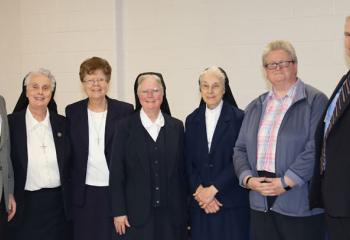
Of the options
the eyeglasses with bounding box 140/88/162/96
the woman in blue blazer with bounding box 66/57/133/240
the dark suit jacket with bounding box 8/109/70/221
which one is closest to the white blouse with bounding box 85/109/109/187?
the woman in blue blazer with bounding box 66/57/133/240

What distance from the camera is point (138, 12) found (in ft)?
14.9

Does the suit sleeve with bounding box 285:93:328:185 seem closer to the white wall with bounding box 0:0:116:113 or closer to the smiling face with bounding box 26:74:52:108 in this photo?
the smiling face with bounding box 26:74:52:108

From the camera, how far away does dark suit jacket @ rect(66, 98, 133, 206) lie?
321 cm

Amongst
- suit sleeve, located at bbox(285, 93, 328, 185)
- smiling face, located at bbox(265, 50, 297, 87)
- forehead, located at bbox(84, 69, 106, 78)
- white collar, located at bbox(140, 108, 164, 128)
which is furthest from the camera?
forehead, located at bbox(84, 69, 106, 78)

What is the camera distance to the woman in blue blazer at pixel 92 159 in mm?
3217

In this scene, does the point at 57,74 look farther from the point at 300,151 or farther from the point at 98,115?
the point at 300,151

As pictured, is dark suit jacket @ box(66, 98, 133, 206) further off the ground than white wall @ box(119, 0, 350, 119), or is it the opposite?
white wall @ box(119, 0, 350, 119)

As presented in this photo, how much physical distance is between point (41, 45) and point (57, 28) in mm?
257

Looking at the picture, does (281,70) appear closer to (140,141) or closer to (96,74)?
(140,141)

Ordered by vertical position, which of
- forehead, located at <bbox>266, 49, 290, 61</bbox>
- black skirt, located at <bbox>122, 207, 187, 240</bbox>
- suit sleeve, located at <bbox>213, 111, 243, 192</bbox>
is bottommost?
black skirt, located at <bbox>122, 207, 187, 240</bbox>

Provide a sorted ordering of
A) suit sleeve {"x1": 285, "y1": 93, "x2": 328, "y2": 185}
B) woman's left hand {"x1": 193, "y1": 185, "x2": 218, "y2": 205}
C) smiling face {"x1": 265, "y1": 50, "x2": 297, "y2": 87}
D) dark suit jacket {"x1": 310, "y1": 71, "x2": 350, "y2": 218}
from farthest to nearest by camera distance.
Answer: woman's left hand {"x1": 193, "y1": 185, "x2": 218, "y2": 205}
smiling face {"x1": 265, "y1": 50, "x2": 297, "y2": 87}
suit sleeve {"x1": 285, "y1": 93, "x2": 328, "y2": 185}
dark suit jacket {"x1": 310, "y1": 71, "x2": 350, "y2": 218}

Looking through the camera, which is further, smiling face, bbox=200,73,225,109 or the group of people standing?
smiling face, bbox=200,73,225,109

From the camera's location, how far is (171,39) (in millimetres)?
4430

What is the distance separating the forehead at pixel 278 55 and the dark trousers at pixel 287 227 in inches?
35.3
